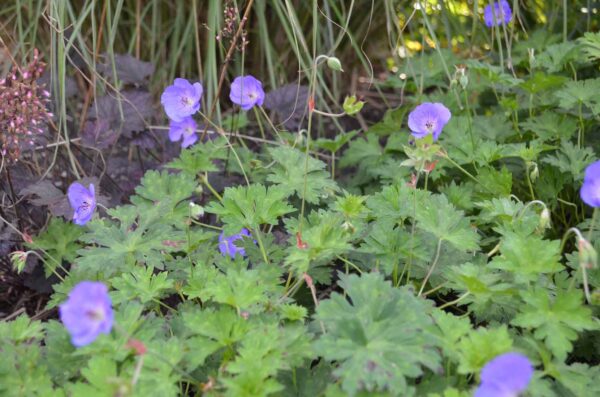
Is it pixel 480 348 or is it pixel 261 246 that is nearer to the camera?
pixel 480 348

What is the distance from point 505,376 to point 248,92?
1.17m

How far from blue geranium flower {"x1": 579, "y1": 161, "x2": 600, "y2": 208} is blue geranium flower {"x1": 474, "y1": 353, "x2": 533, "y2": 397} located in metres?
0.39

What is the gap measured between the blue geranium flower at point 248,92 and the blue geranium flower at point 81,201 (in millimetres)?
441

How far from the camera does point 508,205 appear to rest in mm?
1659

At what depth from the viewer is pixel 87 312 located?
1076mm

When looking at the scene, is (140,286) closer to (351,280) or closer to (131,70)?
(351,280)

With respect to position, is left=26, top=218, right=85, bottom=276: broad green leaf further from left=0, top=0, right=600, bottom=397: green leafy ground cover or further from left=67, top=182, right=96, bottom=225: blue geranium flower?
left=67, top=182, right=96, bottom=225: blue geranium flower

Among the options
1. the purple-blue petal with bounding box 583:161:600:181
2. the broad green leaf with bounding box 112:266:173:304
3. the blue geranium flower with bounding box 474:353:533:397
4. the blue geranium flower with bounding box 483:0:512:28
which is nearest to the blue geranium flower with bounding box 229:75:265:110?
the broad green leaf with bounding box 112:266:173:304

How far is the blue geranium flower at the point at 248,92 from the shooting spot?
1.98 m

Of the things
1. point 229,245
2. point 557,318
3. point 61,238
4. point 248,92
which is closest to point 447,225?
point 557,318

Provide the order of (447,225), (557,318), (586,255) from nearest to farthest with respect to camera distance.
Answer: (586,255), (557,318), (447,225)

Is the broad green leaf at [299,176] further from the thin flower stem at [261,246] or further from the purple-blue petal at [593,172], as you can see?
the purple-blue petal at [593,172]

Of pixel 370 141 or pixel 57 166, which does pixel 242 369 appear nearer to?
pixel 370 141

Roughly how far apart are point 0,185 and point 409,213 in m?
1.11
